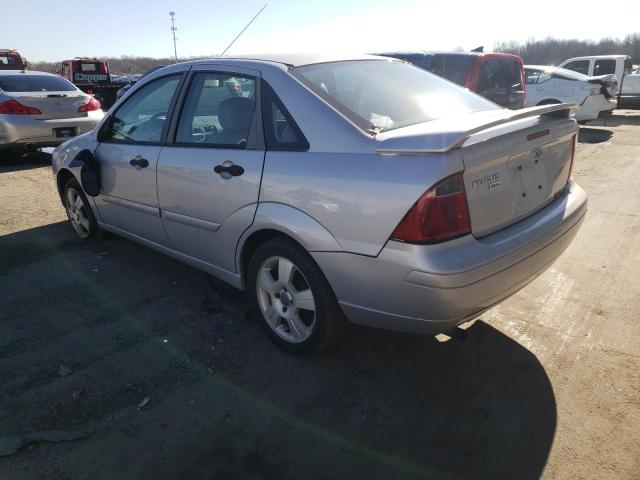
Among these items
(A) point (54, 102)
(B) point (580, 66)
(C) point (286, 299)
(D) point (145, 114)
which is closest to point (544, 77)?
(B) point (580, 66)

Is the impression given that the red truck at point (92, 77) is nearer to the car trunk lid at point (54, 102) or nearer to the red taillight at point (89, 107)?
the red taillight at point (89, 107)

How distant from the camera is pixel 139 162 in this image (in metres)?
3.67

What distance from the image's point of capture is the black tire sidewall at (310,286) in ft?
8.65

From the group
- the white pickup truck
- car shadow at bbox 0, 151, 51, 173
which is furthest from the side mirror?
the white pickup truck

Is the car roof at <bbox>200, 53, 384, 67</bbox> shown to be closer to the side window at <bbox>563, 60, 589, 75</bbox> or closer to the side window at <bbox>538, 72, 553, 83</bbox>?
the side window at <bbox>538, 72, 553, 83</bbox>

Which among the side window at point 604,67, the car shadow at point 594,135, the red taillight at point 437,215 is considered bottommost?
the car shadow at point 594,135

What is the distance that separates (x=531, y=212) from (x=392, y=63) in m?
1.53

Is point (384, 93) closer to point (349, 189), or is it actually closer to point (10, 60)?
point (349, 189)

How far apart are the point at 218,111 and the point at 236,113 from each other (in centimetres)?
21

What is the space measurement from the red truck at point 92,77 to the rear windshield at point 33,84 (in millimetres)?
12059

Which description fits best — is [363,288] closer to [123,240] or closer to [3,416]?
[3,416]

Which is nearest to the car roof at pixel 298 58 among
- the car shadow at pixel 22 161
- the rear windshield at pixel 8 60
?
the car shadow at pixel 22 161

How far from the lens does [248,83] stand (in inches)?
118

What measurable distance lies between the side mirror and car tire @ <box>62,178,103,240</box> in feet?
1.17
